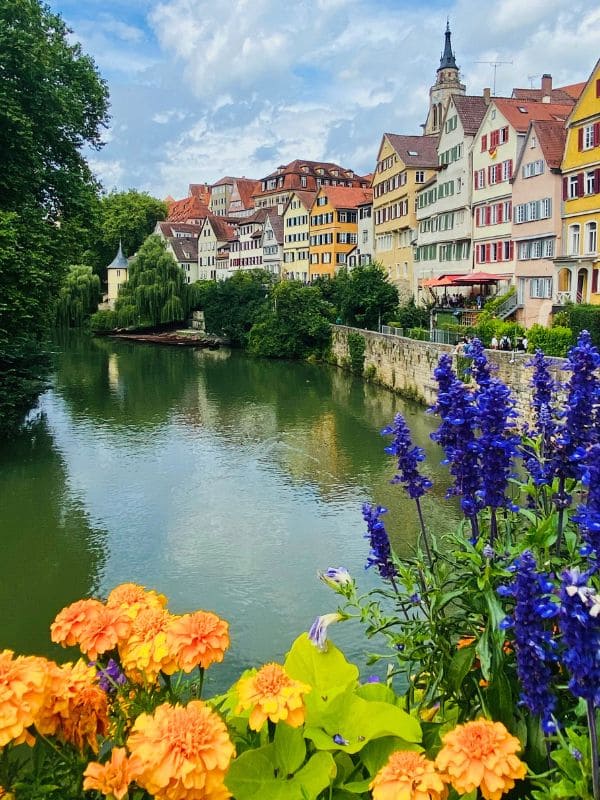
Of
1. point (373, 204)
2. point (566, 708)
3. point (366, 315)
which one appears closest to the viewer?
point (566, 708)

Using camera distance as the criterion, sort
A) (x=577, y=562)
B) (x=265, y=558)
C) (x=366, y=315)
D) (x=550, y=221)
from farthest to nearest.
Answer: (x=366, y=315), (x=550, y=221), (x=265, y=558), (x=577, y=562)

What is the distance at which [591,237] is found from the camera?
27.3 meters

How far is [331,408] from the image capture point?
2995 centimetres

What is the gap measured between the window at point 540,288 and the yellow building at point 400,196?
14.3 meters

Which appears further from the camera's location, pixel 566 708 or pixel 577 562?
pixel 577 562

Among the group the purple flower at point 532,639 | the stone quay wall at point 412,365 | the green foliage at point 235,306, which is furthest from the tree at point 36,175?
the green foliage at point 235,306

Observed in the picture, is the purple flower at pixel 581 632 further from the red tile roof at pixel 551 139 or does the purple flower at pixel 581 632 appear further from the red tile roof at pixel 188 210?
the red tile roof at pixel 188 210

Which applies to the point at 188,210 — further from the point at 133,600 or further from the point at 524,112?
the point at 133,600

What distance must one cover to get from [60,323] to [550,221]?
47.8m

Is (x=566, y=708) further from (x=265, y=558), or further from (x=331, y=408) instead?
(x=331, y=408)

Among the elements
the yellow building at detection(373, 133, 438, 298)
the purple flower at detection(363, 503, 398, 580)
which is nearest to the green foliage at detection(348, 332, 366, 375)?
the yellow building at detection(373, 133, 438, 298)

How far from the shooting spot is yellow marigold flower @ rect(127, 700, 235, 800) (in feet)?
7.00

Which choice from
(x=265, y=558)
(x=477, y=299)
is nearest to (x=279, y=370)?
(x=477, y=299)

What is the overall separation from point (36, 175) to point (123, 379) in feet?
60.1
